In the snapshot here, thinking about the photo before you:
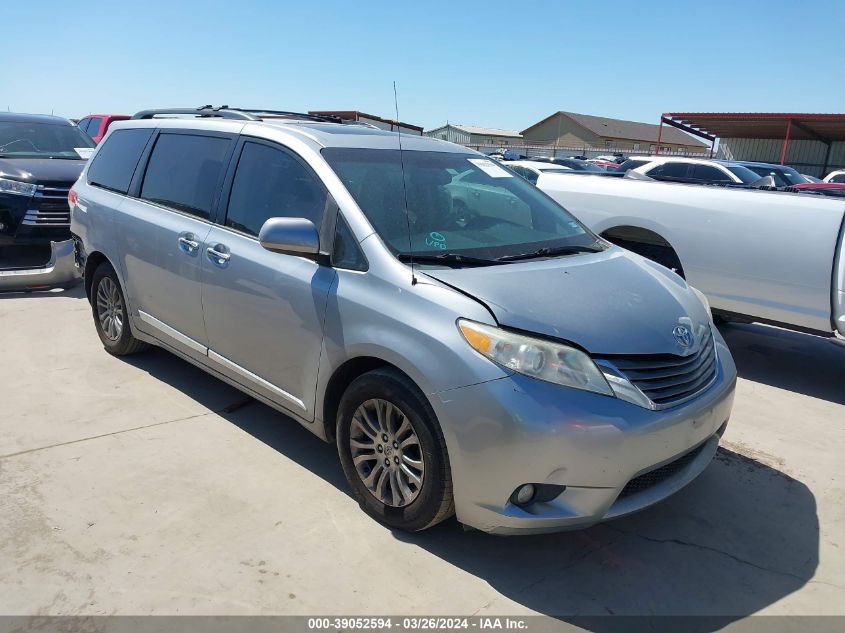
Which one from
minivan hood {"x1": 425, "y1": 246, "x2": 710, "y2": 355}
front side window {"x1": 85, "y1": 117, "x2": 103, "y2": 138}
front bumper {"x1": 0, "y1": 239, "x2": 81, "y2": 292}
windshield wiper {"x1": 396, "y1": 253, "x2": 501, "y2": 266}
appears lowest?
front bumper {"x1": 0, "y1": 239, "x2": 81, "y2": 292}

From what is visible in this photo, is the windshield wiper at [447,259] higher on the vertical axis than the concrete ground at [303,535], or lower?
higher

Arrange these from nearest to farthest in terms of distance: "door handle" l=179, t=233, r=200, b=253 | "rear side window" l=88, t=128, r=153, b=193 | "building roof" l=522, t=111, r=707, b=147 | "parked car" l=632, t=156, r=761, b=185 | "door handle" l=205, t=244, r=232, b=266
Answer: "door handle" l=205, t=244, r=232, b=266
"door handle" l=179, t=233, r=200, b=253
"rear side window" l=88, t=128, r=153, b=193
"parked car" l=632, t=156, r=761, b=185
"building roof" l=522, t=111, r=707, b=147

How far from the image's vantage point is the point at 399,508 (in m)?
3.04

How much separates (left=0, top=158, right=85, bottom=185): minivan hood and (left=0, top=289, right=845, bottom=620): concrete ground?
351 cm

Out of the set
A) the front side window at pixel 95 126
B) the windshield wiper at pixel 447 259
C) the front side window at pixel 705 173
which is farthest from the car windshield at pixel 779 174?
→ the front side window at pixel 95 126

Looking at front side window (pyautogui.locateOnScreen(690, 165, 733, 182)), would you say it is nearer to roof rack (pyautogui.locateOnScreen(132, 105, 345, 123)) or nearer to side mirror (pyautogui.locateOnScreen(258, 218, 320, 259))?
roof rack (pyautogui.locateOnScreen(132, 105, 345, 123))

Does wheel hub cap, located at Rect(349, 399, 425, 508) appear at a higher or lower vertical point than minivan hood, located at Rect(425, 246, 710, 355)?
lower

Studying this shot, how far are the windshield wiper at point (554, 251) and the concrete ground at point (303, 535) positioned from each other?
1340mm

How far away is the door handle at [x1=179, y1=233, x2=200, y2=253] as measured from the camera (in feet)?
13.0

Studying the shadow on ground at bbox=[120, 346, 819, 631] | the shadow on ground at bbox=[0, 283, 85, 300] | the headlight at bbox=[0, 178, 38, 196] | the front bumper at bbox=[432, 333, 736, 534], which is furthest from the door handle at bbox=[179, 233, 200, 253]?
the headlight at bbox=[0, 178, 38, 196]

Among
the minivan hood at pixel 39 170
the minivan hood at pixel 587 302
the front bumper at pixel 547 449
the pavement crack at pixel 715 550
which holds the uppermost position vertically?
the minivan hood at pixel 39 170

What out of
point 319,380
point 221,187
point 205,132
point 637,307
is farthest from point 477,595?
point 205,132

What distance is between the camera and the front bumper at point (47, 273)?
694 centimetres

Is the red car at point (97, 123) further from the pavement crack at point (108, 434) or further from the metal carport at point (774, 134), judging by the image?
the metal carport at point (774, 134)
